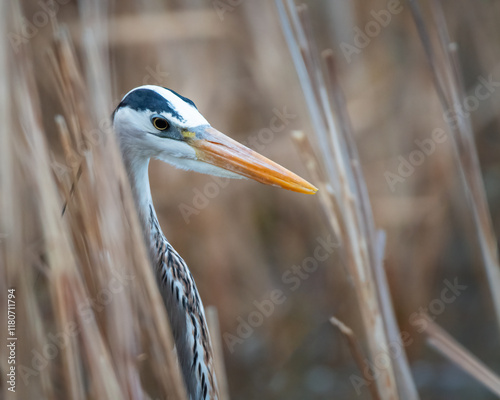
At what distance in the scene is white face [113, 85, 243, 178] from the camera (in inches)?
31.6

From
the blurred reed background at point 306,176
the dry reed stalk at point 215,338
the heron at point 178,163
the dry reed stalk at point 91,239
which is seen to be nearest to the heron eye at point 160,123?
the heron at point 178,163

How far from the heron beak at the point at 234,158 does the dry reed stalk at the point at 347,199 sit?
70 mm

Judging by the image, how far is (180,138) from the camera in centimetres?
82

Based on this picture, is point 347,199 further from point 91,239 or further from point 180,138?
point 91,239

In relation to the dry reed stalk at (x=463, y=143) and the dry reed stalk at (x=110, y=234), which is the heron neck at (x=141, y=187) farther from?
the dry reed stalk at (x=463, y=143)

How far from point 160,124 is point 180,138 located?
1.3 inches

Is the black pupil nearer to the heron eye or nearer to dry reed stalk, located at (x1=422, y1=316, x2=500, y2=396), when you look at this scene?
the heron eye

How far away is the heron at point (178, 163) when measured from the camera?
80cm

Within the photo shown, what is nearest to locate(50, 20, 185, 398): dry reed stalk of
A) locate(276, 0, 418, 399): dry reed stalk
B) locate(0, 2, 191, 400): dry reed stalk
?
locate(0, 2, 191, 400): dry reed stalk

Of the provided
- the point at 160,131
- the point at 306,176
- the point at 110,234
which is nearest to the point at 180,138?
the point at 160,131

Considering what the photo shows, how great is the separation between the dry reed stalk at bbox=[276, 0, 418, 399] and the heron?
9 centimetres

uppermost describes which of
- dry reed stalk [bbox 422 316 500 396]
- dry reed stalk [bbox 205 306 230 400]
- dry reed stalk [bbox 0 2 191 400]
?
dry reed stalk [bbox 0 2 191 400]

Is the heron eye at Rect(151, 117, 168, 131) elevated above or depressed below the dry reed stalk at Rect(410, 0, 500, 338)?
above

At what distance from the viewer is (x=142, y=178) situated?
0.86m
